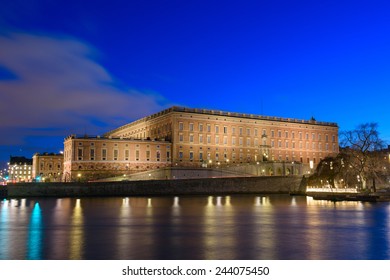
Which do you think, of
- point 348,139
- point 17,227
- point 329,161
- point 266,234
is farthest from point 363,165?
point 17,227

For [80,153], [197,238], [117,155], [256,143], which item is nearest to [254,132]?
[256,143]

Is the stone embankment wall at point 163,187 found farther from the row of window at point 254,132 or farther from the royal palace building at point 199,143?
the row of window at point 254,132

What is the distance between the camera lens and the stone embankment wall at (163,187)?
3000 inches

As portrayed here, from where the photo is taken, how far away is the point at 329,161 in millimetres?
90438

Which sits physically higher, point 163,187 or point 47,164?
point 47,164

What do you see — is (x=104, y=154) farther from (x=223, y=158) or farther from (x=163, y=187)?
(x=223, y=158)

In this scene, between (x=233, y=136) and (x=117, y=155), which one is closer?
(x=117, y=155)

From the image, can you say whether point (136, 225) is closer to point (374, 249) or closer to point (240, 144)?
point (374, 249)

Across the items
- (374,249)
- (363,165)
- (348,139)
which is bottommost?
(374,249)

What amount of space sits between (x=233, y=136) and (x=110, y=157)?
111ft

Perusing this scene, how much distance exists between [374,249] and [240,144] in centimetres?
9568

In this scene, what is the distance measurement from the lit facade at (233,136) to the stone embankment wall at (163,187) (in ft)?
62.7

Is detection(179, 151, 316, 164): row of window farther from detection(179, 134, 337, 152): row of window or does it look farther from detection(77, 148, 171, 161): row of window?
detection(77, 148, 171, 161): row of window

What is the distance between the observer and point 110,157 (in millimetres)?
98312
